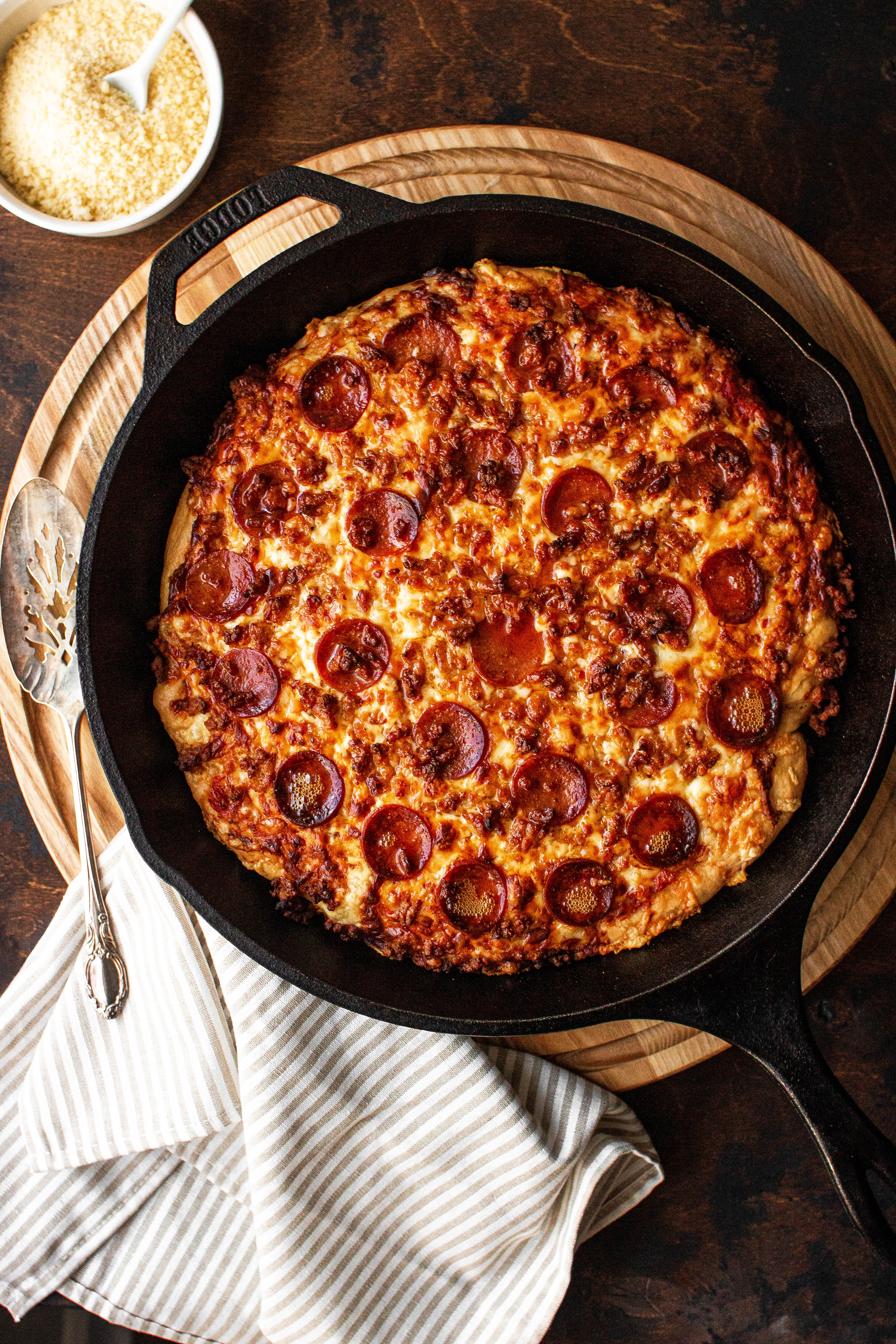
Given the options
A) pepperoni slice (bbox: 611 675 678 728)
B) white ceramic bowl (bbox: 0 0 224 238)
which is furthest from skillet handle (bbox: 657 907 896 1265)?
white ceramic bowl (bbox: 0 0 224 238)

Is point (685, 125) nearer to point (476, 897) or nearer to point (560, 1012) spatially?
point (476, 897)

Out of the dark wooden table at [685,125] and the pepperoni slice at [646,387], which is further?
the dark wooden table at [685,125]

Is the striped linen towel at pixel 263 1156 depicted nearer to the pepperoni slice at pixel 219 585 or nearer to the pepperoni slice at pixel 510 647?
the pepperoni slice at pixel 219 585

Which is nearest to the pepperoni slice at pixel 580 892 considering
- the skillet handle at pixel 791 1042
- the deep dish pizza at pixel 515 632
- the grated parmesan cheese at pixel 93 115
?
the deep dish pizza at pixel 515 632

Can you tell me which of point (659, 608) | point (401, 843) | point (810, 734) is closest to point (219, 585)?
point (401, 843)

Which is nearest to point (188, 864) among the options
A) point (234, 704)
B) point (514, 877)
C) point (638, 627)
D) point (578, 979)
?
point (234, 704)

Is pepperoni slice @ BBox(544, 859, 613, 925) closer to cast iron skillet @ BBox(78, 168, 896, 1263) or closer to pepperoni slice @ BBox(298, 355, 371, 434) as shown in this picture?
cast iron skillet @ BBox(78, 168, 896, 1263)
